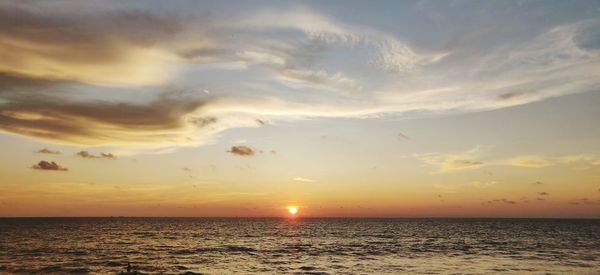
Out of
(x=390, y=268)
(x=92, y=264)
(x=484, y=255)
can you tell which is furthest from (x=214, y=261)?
(x=484, y=255)

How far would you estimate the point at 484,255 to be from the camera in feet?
215

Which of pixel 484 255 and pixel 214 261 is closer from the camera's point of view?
pixel 214 261

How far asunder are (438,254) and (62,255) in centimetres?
5552

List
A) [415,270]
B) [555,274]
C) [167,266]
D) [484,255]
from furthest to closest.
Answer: [484,255] → [167,266] → [415,270] → [555,274]

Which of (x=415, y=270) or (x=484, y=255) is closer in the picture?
A: (x=415, y=270)

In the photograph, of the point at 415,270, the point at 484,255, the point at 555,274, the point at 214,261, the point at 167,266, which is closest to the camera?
the point at 555,274

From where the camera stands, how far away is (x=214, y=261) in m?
59.6

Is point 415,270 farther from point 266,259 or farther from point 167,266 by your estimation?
point 167,266

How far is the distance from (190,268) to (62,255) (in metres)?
26.1

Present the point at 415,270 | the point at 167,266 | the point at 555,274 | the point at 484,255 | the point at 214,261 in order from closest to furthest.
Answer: the point at 555,274 < the point at 415,270 < the point at 167,266 < the point at 214,261 < the point at 484,255

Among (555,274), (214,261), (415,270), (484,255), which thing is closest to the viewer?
(555,274)

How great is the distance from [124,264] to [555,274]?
4846 centimetres

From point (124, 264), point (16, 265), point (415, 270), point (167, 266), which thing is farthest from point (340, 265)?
point (16, 265)

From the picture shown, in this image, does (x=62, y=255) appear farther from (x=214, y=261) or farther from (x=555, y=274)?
(x=555, y=274)
